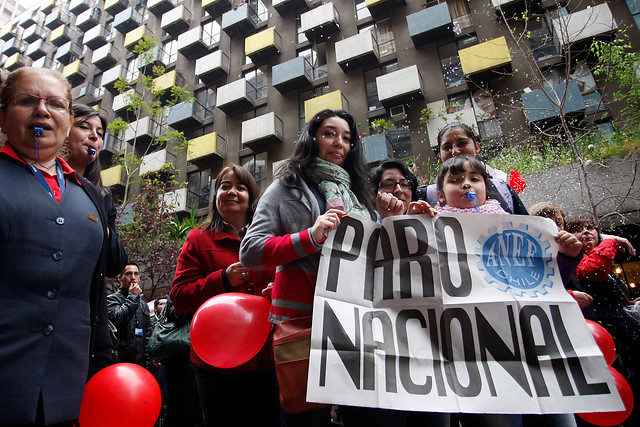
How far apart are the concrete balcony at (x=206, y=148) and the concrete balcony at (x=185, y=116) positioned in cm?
156

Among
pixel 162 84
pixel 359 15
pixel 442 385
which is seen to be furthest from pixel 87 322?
pixel 162 84

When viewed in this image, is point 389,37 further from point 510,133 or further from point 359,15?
point 510,133

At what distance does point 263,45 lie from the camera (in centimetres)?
1858

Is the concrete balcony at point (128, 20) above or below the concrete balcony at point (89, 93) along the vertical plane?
above

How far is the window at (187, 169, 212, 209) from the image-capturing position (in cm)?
1878

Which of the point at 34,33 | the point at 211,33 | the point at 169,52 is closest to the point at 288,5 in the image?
the point at 211,33

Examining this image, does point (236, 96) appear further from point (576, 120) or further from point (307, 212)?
point (307, 212)

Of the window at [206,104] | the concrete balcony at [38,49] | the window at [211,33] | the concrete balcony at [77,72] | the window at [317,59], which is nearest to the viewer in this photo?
the window at [317,59]

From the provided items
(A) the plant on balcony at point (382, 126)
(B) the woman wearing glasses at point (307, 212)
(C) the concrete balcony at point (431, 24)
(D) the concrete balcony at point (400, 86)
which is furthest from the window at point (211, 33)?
(B) the woman wearing glasses at point (307, 212)

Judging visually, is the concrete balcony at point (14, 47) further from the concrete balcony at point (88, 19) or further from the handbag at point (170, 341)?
the handbag at point (170, 341)

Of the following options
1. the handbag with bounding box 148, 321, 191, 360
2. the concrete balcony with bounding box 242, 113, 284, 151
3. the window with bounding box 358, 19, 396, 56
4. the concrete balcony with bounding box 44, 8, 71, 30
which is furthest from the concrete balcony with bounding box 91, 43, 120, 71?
the handbag with bounding box 148, 321, 191, 360

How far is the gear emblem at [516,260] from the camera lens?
5.81 ft

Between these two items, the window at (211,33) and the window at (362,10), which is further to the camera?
the window at (211,33)

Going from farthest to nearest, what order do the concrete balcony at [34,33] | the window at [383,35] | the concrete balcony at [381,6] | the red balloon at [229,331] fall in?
the concrete balcony at [34,33] → the window at [383,35] → the concrete balcony at [381,6] → the red balloon at [229,331]
